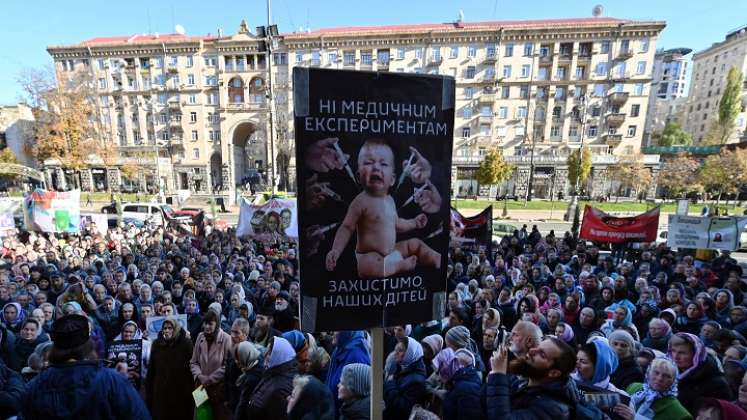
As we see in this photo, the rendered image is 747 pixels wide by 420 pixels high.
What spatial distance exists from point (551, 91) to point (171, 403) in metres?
47.8

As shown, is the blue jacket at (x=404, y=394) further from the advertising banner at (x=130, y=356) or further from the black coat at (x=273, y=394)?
the advertising banner at (x=130, y=356)

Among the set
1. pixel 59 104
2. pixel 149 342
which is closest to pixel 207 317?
pixel 149 342

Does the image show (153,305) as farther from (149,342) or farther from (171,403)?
(171,403)

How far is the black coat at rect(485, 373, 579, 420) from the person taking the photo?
1.60m

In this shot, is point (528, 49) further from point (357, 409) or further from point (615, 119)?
point (357, 409)

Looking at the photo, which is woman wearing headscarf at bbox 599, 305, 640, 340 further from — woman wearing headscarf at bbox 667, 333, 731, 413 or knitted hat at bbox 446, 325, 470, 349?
knitted hat at bbox 446, 325, 470, 349

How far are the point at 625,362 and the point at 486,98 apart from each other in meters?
43.8

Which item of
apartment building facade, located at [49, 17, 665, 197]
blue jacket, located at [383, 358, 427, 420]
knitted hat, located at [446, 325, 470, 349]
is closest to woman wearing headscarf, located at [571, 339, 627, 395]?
knitted hat, located at [446, 325, 470, 349]

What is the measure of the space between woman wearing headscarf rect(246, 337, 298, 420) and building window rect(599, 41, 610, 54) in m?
49.9

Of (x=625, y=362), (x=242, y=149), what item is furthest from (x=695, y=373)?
(x=242, y=149)

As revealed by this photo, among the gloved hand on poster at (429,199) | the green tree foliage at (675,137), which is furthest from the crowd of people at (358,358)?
the green tree foliage at (675,137)

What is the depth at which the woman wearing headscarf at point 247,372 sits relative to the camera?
2510mm

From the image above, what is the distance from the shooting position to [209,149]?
153 feet

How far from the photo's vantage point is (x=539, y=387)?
1.69m
